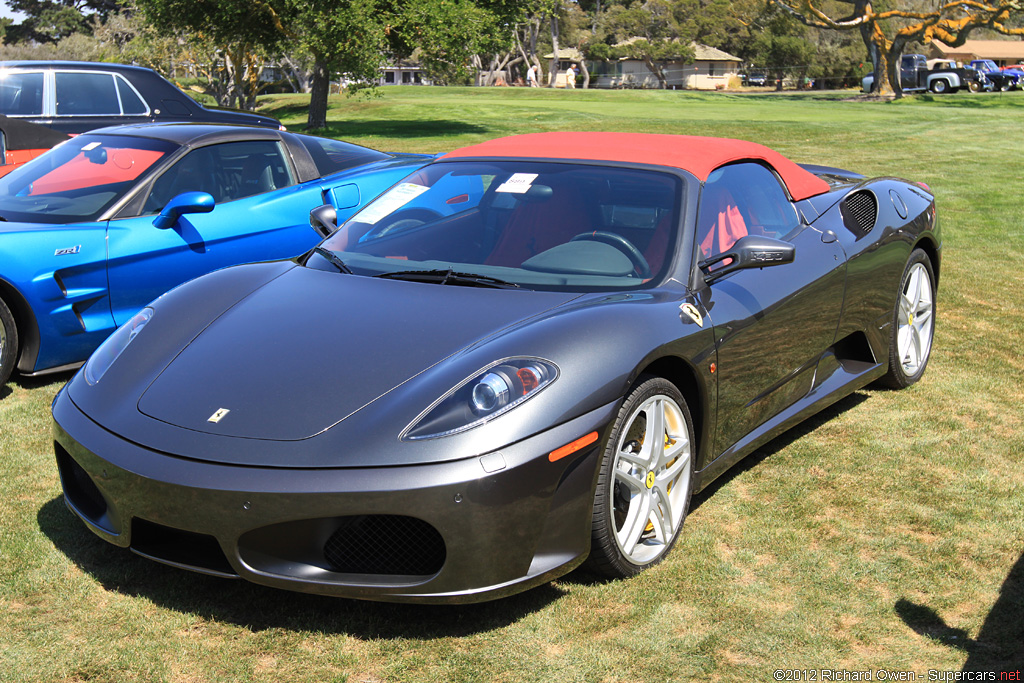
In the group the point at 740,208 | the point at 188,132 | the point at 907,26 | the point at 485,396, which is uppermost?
the point at 907,26

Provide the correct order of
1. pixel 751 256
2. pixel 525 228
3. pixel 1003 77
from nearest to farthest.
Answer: pixel 751 256 < pixel 525 228 < pixel 1003 77

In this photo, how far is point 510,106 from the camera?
33.2 meters

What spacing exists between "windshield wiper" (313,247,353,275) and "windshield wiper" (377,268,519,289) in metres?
0.18

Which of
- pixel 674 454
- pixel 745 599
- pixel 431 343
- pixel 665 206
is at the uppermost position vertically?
pixel 665 206

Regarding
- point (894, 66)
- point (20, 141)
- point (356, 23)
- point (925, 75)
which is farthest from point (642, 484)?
point (925, 75)

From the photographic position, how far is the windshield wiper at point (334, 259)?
12.5 ft

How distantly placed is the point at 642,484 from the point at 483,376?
2.33 feet

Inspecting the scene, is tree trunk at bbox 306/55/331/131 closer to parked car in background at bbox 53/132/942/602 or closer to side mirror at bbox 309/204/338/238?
side mirror at bbox 309/204/338/238

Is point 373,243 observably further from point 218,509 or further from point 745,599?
point 745,599

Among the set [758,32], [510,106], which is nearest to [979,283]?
[510,106]

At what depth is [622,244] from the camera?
12.3 feet

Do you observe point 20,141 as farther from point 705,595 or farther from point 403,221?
point 705,595

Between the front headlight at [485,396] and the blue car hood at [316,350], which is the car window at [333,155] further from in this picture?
the front headlight at [485,396]

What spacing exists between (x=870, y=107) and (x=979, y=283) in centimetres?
2994
